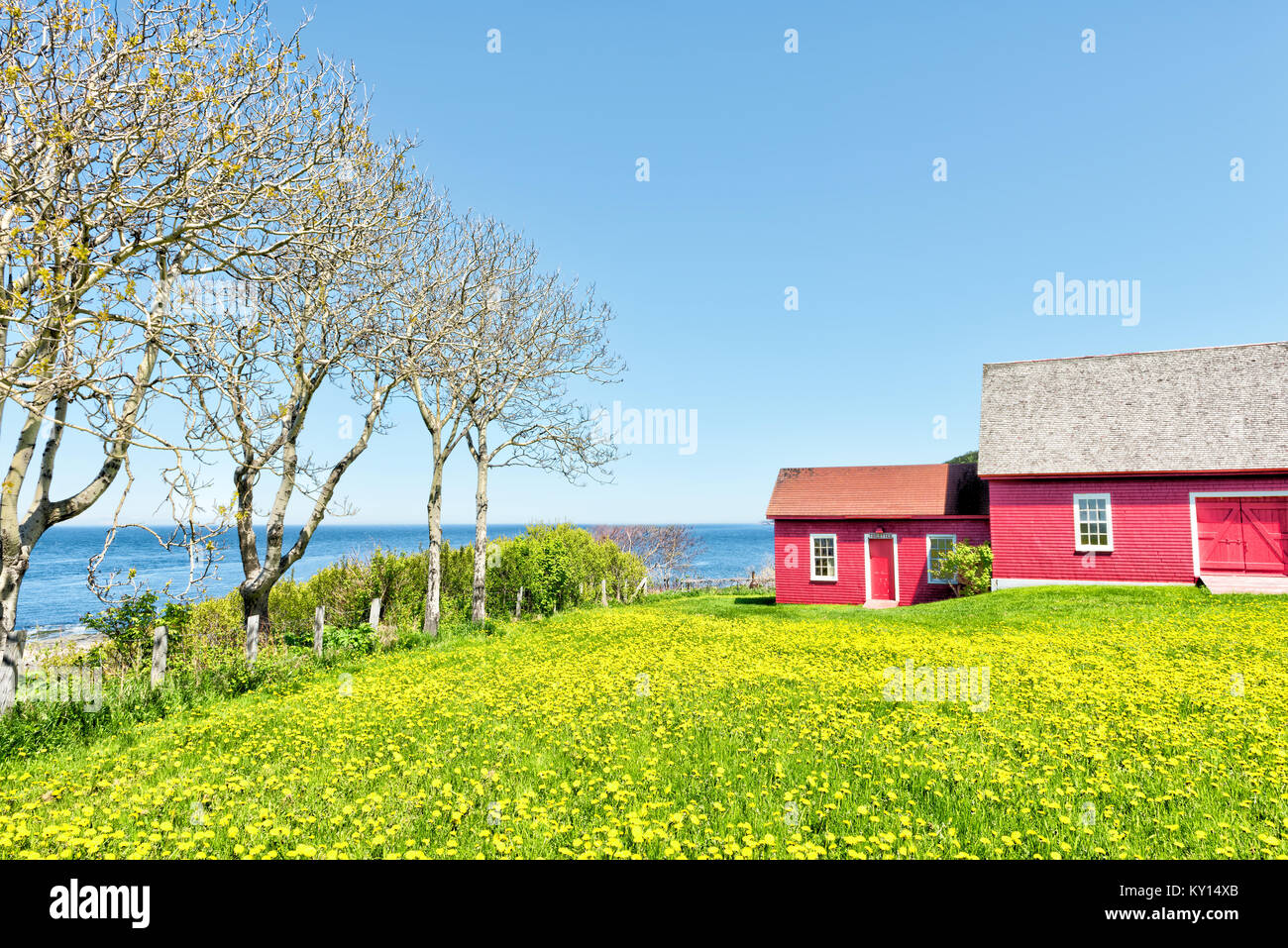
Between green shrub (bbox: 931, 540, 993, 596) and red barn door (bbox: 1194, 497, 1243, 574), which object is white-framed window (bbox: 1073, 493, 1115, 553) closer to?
red barn door (bbox: 1194, 497, 1243, 574)

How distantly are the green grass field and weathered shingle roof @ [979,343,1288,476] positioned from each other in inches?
425

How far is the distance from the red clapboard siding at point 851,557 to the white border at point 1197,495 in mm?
6135

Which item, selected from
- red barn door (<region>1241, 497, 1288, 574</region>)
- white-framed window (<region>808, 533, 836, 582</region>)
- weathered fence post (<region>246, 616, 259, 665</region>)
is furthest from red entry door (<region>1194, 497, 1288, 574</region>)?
weathered fence post (<region>246, 616, 259, 665</region>)

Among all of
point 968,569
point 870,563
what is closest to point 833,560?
point 870,563

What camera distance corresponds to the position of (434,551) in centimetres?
1917

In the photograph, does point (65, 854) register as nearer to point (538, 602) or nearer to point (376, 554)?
point (376, 554)

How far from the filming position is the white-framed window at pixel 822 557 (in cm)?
2609

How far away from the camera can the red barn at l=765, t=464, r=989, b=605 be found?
2503 cm

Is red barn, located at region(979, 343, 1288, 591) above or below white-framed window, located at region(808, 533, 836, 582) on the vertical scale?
above

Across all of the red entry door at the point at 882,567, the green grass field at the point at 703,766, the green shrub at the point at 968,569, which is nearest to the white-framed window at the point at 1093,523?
the green shrub at the point at 968,569

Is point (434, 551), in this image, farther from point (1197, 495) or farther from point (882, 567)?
point (1197, 495)

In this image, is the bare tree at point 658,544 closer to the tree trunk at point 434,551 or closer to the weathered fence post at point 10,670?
the tree trunk at point 434,551
